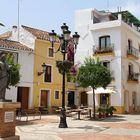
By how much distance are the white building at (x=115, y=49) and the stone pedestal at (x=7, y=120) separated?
2016cm

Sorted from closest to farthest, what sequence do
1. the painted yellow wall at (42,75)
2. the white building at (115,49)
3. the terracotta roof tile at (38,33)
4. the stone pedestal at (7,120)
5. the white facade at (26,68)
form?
the stone pedestal at (7,120) → the white facade at (26,68) → the painted yellow wall at (42,75) → the terracotta roof tile at (38,33) → the white building at (115,49)

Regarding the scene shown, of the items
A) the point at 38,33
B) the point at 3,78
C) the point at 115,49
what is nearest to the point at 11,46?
the point at 38,33

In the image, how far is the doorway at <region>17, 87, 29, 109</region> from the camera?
2762 cm

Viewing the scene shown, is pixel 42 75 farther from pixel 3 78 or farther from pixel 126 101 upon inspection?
pixel 3 78

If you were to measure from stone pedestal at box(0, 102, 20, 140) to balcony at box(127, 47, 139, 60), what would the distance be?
77.2 ft

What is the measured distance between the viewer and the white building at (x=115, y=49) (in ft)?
101

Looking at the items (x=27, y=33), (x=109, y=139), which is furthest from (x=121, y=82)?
(x=109, y=139)

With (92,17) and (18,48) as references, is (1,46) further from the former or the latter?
(92,17)

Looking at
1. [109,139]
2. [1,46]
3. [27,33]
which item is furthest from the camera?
[27,33]

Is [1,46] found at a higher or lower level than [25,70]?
higher

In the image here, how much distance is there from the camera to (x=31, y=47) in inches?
1133

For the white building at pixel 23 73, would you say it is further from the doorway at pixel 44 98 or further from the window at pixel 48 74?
the window at pixel 48 74

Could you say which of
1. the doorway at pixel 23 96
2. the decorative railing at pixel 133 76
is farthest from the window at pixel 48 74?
the decorative railing at pixel 133 76

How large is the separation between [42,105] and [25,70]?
406cm
